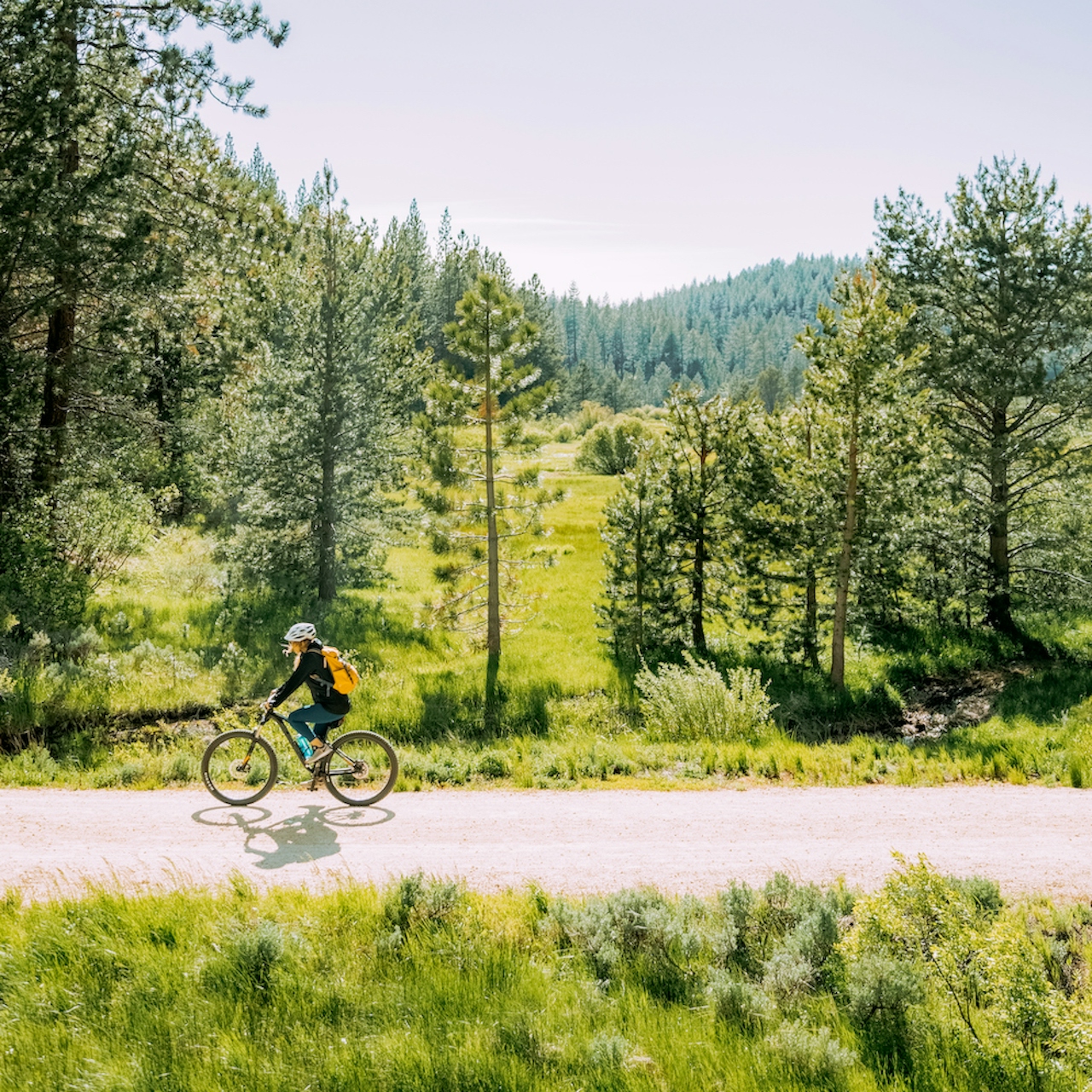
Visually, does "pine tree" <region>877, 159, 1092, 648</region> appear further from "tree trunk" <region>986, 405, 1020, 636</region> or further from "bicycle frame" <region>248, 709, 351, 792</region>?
"bicycle frame" <region>248, 709, 351, 792</region>

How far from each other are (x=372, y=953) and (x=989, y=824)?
7084mm

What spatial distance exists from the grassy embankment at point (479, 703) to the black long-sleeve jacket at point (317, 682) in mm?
2008

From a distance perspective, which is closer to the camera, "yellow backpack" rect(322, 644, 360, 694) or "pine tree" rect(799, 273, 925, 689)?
"yellow backpack" rect(322, 644, 360, 694)

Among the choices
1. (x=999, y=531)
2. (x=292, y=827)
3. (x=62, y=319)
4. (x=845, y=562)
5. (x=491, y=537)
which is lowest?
(x=292, y=827)

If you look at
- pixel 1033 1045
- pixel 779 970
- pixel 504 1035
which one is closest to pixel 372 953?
pixel 504 1035

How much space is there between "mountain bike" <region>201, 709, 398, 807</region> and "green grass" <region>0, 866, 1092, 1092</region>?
2.47 metres

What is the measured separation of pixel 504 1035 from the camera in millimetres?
5605

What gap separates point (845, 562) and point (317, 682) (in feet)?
39.6

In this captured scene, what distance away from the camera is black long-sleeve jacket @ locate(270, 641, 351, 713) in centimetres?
938

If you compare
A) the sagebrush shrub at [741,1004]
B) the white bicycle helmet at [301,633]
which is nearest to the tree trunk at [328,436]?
the white bicycle helmet at [301,633]

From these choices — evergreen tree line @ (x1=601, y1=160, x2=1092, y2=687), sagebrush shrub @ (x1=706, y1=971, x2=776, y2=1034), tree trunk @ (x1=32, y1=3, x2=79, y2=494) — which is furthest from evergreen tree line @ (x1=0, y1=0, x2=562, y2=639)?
sagebrush shrub @ (x1=706, y1=971, x2=776, y2=1034)

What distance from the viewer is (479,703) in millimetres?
16172

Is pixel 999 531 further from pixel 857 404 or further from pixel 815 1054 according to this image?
pixel 815 1054

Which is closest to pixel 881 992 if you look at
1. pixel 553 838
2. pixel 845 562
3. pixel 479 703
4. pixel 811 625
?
pixel 553 838
